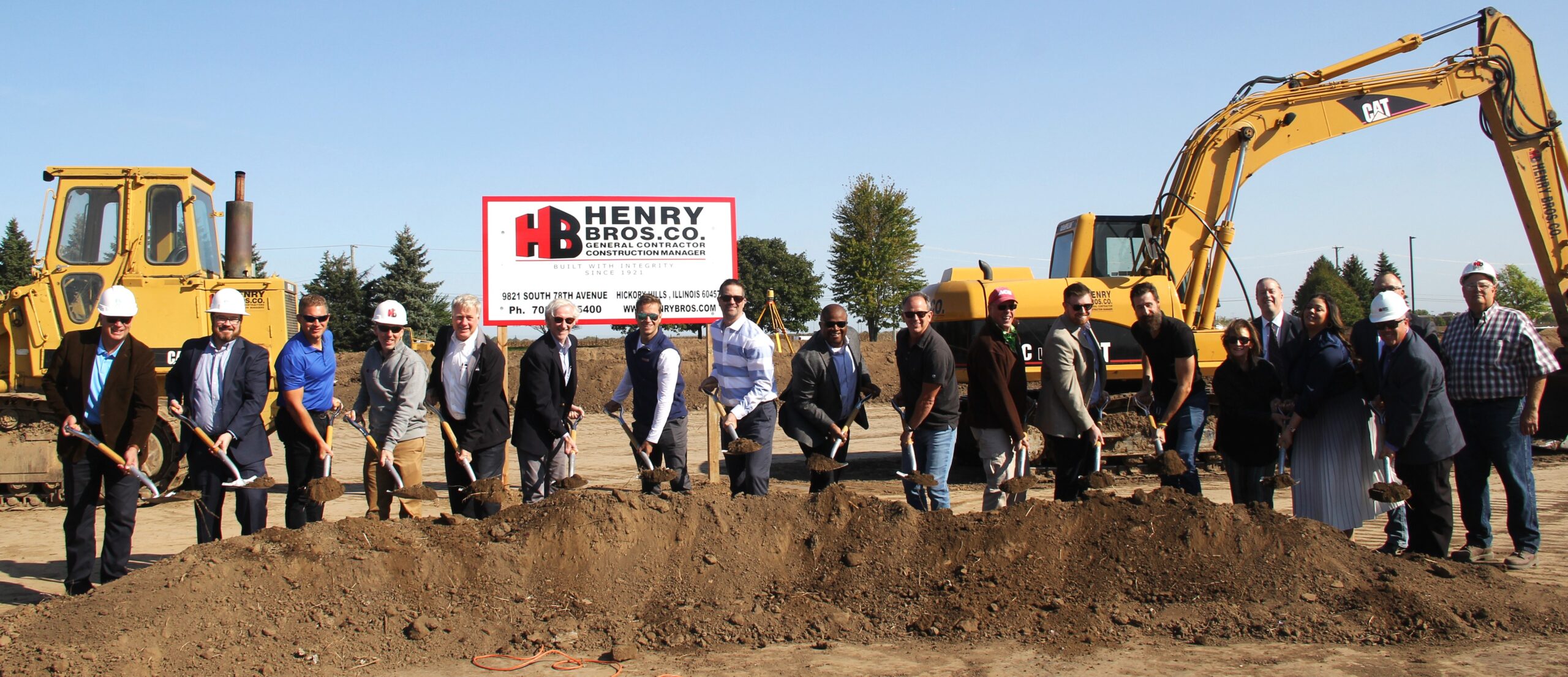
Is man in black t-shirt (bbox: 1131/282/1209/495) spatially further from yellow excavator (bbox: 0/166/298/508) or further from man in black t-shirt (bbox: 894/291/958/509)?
yellow excavator (bbox: 0/166/298/508)

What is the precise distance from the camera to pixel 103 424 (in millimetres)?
5770

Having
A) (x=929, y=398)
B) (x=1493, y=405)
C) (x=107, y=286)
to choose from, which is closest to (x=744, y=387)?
(x=929, y=398)

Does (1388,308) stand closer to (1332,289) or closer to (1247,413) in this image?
(1247,413)

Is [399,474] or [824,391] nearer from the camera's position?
[399,474]

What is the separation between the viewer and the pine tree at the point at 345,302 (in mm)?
39312

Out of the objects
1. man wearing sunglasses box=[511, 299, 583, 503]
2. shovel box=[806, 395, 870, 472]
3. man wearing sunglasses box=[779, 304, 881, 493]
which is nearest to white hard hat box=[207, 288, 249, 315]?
man wearing sunglasses box=[511, 299, 583, 503]

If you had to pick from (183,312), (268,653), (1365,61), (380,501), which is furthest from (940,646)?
(1365,61)

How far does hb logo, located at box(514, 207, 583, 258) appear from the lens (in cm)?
991

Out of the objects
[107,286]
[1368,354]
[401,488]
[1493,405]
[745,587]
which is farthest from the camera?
[107,286]

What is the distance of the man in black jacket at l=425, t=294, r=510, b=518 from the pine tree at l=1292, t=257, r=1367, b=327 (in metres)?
40.8

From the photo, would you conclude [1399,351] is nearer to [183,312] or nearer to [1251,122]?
[1251,122]

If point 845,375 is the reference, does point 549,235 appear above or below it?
above

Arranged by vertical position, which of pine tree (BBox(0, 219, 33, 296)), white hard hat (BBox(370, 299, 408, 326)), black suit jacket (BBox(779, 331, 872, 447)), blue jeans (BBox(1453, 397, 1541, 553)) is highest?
pine tree (BBox(0, 219, 33, 296))

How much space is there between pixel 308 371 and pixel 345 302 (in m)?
37.5
